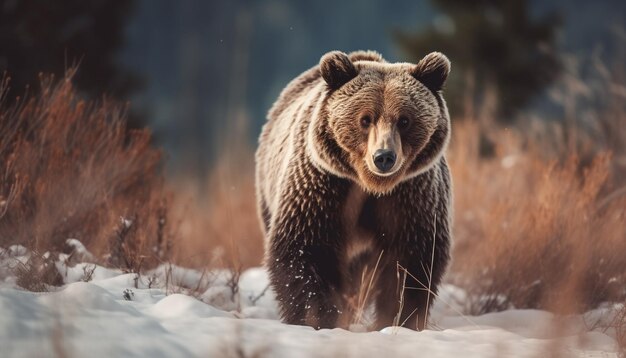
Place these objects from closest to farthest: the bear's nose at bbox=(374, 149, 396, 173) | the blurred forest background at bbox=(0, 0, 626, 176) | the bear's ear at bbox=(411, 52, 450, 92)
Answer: the blurred forest background at bbox=(0, 0, 626, 176) → the bear's nose at bbox=(374, 149, 396, 173) → the bear's ear at bbox=(411, 52, 450, 92)

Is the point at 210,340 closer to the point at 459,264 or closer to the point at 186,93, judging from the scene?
the point at 186,93

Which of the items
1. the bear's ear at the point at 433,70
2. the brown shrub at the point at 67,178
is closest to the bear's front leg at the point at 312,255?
the bear's ear at the point at 433,70

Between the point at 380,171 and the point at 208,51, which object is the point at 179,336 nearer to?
the point at 380,171

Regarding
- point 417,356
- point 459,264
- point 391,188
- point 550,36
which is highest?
point 550,36

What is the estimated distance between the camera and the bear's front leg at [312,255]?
427 cm

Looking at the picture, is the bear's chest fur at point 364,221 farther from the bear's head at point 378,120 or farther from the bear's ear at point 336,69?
the bear's ear at point 336,69

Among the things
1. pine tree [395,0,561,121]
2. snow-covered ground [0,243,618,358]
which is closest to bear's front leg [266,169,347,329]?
snow-covered ground [0,243,618,358]

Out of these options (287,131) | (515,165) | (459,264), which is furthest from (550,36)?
(287,131)

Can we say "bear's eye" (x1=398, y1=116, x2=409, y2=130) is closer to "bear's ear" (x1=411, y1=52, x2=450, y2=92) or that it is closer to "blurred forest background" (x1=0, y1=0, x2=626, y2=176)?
"bear's ear" (x1=411, y1=52, x2=450, y2=92)

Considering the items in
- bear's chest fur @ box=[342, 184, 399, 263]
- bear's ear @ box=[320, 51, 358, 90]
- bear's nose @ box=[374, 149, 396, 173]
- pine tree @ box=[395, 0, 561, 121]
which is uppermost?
pine tree @ box=[395, 0, 561, 121]

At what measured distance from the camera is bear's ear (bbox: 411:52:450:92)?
4344 mm

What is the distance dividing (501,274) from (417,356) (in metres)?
3.02

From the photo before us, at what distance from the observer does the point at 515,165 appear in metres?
8.79

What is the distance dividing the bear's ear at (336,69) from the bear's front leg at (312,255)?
589 millimetres
